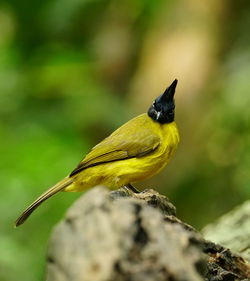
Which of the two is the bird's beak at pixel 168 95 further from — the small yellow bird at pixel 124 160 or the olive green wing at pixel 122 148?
the olive green wing at pixel 122 148

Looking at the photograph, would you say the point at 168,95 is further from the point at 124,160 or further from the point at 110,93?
the point at 110,93

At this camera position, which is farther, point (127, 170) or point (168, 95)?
point (168, 95)

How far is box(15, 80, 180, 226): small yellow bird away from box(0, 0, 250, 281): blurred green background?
1692mm

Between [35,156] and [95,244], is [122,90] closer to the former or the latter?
[35,156]

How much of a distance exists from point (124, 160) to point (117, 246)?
3.21 metres

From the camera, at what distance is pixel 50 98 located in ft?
28.0

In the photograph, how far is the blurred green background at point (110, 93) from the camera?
753 cm

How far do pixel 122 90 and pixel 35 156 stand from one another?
287 cm

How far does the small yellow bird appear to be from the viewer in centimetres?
544

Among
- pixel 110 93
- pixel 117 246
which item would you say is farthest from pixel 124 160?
pixel 110 93

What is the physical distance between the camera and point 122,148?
221 inches

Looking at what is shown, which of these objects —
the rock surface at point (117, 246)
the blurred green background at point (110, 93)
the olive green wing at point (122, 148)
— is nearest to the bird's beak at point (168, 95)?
the olive green wing at point (122, 148)

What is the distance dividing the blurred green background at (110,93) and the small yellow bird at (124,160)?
5.55ft

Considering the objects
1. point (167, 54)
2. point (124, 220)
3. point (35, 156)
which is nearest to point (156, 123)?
point (35, 156)
